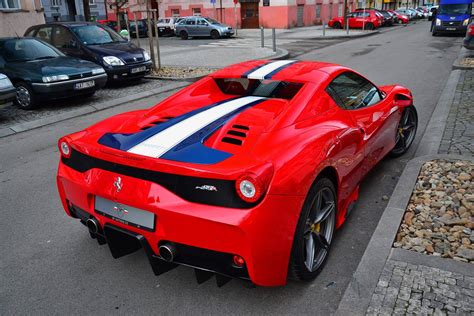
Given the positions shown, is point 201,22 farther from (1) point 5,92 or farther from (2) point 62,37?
(1) point 5,92

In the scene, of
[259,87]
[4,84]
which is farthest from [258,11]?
[259,87]

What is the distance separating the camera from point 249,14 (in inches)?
1463

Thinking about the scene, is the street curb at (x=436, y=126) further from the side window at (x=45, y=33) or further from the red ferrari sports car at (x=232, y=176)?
the side window at (x=45, y=33)

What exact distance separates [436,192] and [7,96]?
23.2ft

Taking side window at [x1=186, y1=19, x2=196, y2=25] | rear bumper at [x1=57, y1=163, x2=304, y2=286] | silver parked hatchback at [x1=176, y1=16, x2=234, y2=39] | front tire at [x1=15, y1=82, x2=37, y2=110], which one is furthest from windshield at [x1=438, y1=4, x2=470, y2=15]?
rear bumper at [x1=57, y1=163, x2=304, y2=286]

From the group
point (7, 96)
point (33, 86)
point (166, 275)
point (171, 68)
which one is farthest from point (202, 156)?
point (171, 68)

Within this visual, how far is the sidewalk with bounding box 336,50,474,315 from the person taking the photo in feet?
8.41

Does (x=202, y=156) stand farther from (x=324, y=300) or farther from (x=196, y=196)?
(x=324, y=300)

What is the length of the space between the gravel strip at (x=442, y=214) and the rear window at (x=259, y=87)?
1.50 metres

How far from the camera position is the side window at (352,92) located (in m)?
3.53

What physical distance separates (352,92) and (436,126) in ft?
10.2

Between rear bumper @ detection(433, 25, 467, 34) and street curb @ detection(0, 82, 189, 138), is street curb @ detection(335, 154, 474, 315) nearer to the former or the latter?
street curb @ detection(0, 82, 189, 138)

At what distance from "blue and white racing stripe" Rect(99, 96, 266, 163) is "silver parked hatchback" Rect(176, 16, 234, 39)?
82.8ft

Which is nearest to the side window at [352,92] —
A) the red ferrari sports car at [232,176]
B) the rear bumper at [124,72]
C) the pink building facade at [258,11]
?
the red ferrari sports car at [232,176]
